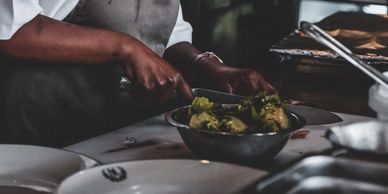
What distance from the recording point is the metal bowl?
55.5 inches

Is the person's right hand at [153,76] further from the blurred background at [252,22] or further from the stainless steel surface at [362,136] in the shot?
the blurred background at [252,22]

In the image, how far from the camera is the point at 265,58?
611 cm

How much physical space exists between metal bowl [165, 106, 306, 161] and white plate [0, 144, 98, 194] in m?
0.24

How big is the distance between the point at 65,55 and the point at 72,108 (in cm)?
28

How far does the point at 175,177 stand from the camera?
1.27m

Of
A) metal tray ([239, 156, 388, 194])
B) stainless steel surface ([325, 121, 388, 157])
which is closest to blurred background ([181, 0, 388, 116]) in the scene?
stainless steel surface ([325, 121, 388, 157])

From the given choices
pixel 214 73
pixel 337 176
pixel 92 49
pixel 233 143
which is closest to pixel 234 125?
pixel 233 143

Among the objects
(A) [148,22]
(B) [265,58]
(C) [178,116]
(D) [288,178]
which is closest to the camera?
(D) [288,178]

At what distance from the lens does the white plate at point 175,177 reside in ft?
4.05

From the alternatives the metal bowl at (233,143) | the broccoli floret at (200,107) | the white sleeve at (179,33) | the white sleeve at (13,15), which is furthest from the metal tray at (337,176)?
the white sleeve at (179,33)

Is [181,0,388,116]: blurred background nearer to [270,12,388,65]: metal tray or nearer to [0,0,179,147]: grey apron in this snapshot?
[270,12,388,65]: metal tray

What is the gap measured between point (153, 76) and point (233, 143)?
24.5 inches

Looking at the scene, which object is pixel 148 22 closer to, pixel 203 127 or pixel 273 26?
pixel 203 127

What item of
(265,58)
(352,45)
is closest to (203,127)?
(352,45)
